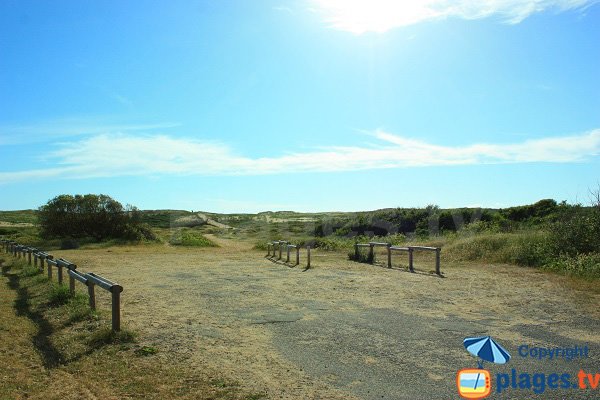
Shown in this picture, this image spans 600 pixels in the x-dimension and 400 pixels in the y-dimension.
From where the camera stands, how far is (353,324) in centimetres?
834

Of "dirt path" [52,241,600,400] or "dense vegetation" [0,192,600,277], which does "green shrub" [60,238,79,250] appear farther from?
"dirt path" [52,241,600,400]

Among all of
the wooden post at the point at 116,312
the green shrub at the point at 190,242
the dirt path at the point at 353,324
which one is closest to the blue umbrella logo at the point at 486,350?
the dirt path at the point at 353,324

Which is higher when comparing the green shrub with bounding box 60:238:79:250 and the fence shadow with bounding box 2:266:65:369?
the green shrub with bounding box 60:238:79:250

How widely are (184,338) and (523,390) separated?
4592 millimetres

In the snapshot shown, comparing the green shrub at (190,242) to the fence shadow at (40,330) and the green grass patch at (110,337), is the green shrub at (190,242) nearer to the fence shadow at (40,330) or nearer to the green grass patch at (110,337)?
the fence shadow at (40,330)

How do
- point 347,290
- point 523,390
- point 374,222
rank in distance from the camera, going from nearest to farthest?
point 523,390 < point 347,290 < point 374,222

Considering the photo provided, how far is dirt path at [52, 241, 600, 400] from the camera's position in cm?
569

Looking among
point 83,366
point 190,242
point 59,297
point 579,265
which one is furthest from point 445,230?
point 83,366

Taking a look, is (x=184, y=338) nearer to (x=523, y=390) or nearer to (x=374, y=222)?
(x=523, y=390)

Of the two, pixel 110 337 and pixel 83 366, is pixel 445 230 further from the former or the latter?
pixel 83 366

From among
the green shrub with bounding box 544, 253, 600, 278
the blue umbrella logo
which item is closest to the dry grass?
the blue umbrella logo

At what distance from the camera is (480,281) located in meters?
13.6

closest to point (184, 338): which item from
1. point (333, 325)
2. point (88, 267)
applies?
point (333, 325)

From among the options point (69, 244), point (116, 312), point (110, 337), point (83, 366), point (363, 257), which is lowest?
point (83, 366)
